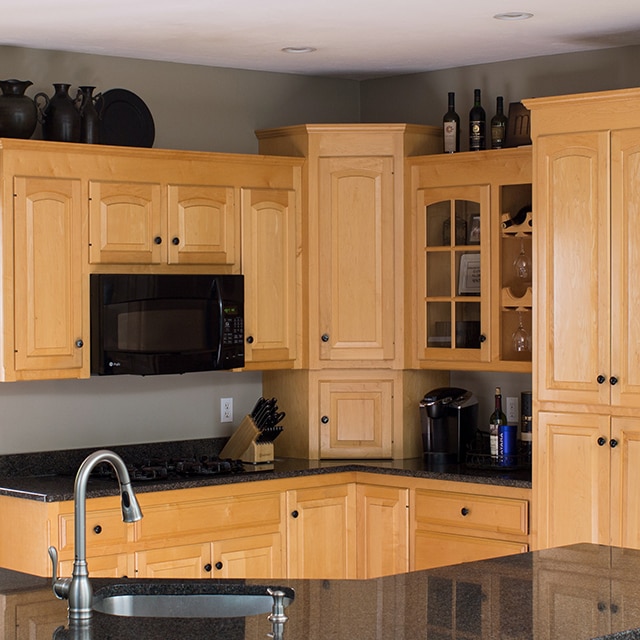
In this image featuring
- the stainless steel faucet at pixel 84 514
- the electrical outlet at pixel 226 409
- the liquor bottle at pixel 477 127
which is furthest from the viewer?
the electrical outlet at pixel 226 409

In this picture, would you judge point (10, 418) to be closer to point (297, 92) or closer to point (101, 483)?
point (101, 483)

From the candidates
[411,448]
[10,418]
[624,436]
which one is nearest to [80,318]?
[10,418]

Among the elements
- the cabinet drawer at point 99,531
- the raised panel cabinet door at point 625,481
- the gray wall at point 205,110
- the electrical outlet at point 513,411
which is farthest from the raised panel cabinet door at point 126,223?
the raised panel cabinet door at point 625,481

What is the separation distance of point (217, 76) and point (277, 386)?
1419 millimetres

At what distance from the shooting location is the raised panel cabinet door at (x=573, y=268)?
4.44 meters

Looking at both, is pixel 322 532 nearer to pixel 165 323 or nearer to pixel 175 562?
pixel 175 562

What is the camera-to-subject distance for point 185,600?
8.48ft

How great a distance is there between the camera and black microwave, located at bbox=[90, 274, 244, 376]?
15.2 ft

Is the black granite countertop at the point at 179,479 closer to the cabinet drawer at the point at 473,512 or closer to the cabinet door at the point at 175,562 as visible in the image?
the cabinet drawer at the point at 473,512

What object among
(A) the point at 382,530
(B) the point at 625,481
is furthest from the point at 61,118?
(B) the point at 625,481

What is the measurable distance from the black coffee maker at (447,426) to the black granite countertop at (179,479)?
9cm

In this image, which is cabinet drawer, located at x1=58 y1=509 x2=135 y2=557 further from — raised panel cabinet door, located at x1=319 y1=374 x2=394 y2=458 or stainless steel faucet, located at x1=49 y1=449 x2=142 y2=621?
stainless steel faucet, located at x1=49 y1=449 x2=142 y2=621

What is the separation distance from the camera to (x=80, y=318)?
4.61m

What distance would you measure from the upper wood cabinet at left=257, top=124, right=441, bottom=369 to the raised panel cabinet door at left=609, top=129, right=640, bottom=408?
1106 millimetres
